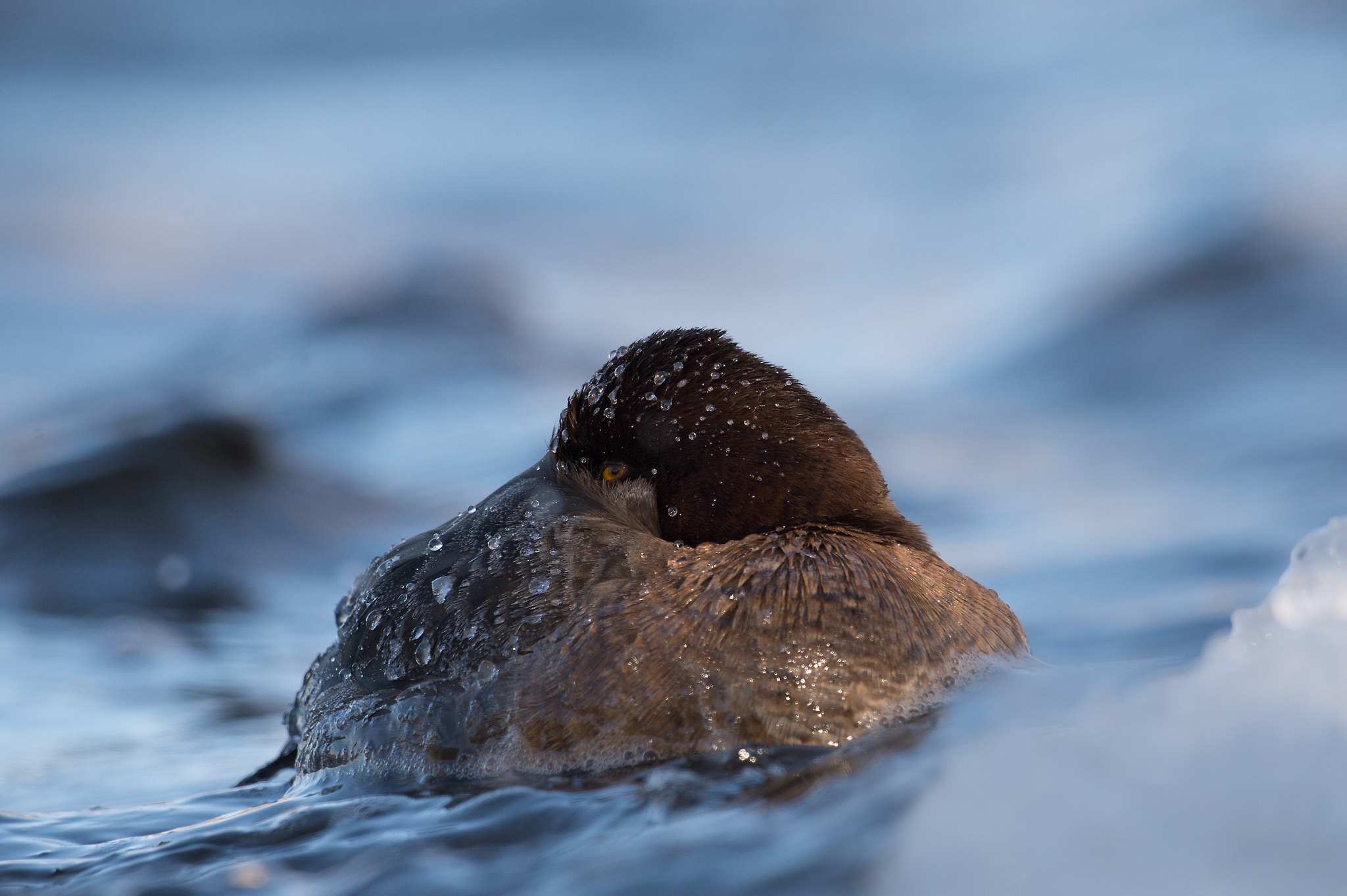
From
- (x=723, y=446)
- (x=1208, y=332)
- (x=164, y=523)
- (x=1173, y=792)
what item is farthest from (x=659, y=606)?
(x=1208, y=332)

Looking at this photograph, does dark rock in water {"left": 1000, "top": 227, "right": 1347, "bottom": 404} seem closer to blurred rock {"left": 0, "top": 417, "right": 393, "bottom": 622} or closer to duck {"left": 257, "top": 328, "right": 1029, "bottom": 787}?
blurred rock {"left": 0, "top": 417, "right": 393, "bottom": 622}

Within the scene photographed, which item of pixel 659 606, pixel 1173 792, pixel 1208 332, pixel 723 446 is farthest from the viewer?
pixel 1208 332

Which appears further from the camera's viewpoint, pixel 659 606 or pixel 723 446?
pixel 723 446

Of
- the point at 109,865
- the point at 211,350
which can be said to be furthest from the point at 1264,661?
the point at 211,350

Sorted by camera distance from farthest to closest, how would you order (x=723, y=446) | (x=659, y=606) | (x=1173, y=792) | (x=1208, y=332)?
1. (x=1208, y=332)
2. (x=723, y=446)
3. (x=659, y=606)
4. (x=1173, y=792)

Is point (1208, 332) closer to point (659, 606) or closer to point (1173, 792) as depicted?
point (659, 606)

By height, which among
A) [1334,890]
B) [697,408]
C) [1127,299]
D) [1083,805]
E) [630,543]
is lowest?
[1334,890]

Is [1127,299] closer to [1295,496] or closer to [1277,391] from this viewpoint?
[1277,391]

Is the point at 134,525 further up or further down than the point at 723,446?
further up
